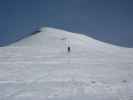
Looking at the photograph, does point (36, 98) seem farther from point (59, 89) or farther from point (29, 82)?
point (29, 82)

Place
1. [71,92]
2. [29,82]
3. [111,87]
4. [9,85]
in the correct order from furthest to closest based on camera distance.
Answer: [29,82], [9,85], [111,87], [71,92]

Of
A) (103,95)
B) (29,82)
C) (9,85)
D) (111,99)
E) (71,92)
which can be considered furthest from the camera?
(29,82)

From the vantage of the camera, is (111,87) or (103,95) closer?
(103,95)

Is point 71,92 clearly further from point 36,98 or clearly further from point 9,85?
point 9,85

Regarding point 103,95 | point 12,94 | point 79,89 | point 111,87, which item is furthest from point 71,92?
point 12,94

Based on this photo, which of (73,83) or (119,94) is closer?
(119,94)

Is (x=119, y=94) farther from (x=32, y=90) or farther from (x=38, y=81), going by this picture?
(x=38, y=81)

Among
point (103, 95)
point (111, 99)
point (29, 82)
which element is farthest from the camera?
point (29, 82)

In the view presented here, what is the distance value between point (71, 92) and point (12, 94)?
1.83 meters

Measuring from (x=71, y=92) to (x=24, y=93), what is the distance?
4.82 ft

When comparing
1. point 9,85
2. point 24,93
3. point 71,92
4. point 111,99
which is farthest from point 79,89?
point 9,85

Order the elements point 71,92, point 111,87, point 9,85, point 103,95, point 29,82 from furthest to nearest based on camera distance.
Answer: point 29,82
point 9,85
point 111,87
point 71,92
point 103,95

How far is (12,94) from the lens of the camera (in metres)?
5.35

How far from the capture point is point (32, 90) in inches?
224
